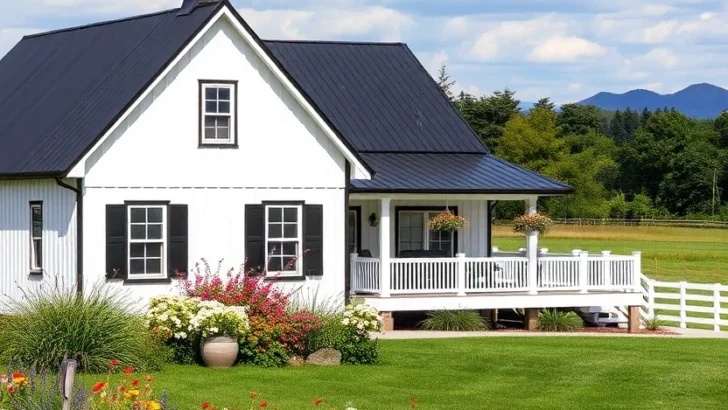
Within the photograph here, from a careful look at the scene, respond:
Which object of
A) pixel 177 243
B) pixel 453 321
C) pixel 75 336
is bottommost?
pixel 453 321

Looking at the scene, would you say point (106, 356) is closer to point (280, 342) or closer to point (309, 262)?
point (280, 342)

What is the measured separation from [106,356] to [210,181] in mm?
7249

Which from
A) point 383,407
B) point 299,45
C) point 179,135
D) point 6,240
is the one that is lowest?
point 383,407

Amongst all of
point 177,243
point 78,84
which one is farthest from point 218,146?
point 78,84

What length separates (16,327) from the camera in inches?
853

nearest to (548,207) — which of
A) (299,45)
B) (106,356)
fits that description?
(299,45)

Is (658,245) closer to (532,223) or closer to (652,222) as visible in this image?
(652,222)

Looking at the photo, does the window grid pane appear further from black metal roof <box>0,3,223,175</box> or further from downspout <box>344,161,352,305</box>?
downspout <box>344,161,352,305</box>

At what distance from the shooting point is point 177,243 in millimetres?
27781

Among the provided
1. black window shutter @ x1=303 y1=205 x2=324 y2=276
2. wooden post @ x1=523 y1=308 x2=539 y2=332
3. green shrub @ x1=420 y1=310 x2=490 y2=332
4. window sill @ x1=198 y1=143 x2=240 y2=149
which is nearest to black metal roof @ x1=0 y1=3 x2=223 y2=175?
window sill @ x1=198 y1=143 x2=240 y2=149

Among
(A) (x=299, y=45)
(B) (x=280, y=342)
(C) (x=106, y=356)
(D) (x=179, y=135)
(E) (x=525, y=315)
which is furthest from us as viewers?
(A) (x=299, y=45)

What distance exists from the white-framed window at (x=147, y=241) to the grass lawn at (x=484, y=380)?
15.0 ft

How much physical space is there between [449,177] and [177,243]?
7.31m

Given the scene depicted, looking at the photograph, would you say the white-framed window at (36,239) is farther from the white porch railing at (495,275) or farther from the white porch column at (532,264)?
the white porch column at (532,264)
